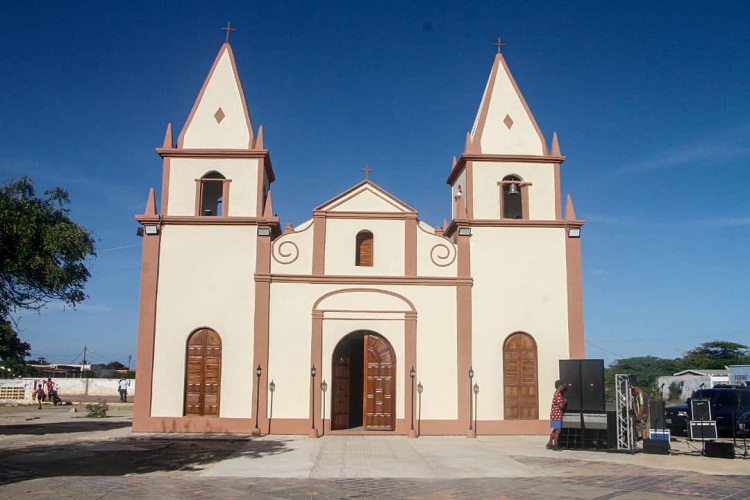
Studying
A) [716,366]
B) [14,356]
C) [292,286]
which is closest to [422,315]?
[292,286]

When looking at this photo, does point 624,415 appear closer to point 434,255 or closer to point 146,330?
point 434,255

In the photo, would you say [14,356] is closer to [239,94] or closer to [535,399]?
[239,94]

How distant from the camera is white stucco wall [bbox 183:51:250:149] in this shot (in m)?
23.9

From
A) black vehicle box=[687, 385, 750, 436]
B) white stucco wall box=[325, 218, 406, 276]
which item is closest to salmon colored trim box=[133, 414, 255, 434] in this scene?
white stucco wall box=[325, 218, 406, 276]

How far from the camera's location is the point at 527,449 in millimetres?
19047

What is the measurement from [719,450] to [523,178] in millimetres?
10848

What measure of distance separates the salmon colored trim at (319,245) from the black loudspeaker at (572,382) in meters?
8.36

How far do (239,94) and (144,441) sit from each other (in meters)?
12.3

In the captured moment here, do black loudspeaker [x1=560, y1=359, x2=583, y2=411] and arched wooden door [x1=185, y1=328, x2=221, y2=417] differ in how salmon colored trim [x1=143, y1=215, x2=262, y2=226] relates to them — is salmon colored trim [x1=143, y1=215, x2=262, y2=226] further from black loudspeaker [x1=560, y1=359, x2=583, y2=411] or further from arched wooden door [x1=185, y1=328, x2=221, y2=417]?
black loudspeaker [x1=560, y1=359, x2=583, y2=411]

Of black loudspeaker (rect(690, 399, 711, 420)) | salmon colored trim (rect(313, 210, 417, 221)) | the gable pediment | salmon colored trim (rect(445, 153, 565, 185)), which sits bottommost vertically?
black loudspeaker (rect(690, 399, 711, 420))

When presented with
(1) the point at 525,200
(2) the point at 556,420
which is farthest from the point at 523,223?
(2) the point at 556,420

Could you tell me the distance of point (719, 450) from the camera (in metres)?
17.6

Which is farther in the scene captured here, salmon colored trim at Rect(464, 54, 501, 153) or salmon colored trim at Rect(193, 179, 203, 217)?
salmon colored trim at Rect(464, 54, 501, 153)

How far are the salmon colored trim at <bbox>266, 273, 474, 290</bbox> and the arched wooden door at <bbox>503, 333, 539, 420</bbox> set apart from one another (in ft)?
8.56
